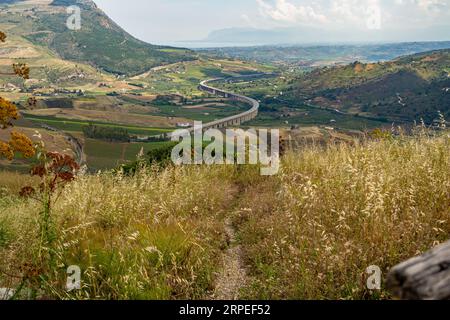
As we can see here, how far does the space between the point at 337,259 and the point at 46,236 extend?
3.92m

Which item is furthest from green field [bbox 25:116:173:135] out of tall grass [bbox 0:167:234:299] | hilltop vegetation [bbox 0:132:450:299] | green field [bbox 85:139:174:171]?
hilltop vegetation [bbox 0:132:450:299]

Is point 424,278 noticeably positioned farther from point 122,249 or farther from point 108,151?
point 108,151

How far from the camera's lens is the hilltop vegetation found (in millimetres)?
5348

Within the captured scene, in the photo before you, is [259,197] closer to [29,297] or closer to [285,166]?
[285,166]

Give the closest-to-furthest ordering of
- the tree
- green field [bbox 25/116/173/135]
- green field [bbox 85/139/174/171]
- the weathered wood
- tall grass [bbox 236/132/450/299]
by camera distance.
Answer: the weathered wood
tall grass [bbox 236/132/450/299]
the tree
green field [bbox 85/139/174/171]
green field [bbox 25/116/173/135]

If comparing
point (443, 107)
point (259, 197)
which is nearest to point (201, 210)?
point (259, 197)

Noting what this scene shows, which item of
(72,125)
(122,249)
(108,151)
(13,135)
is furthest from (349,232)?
(72,125)

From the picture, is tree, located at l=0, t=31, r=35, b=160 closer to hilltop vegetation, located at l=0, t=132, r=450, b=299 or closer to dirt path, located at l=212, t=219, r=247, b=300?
hilltop vegetation, located at l=0, t=132, r=450, b=299

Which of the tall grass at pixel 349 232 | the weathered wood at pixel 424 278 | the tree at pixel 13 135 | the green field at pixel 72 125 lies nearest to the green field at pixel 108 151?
the green field at pixel 72 125

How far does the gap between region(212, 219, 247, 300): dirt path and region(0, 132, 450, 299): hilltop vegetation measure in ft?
0.32

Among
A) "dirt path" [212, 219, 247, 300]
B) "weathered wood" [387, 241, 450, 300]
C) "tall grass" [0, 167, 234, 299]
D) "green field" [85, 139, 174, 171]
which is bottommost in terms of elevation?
"green field" [85, 139, 174, 171]

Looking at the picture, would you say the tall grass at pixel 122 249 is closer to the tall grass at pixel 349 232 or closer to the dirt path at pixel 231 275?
the dirt path at pixel 231 275

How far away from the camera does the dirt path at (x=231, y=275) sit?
5719 millimetres

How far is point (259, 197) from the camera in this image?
34.7ft
